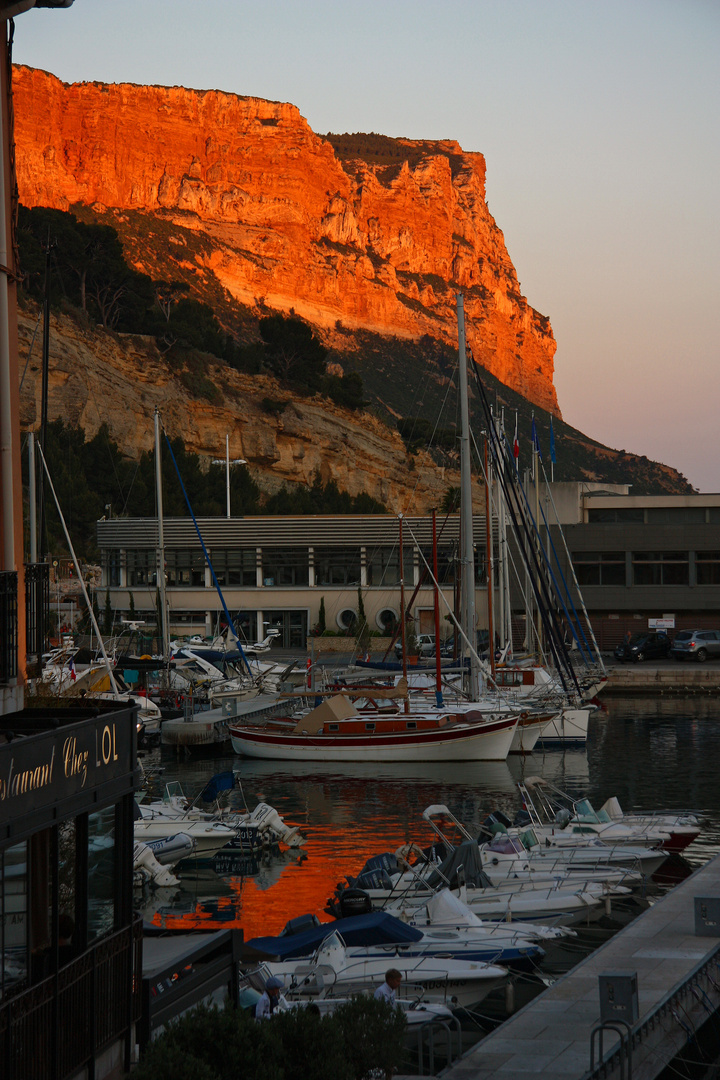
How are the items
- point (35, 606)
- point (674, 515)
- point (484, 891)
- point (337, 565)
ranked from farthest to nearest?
point (337, 565) < point (674, 515) < point (484, 891) < point (35, 606)

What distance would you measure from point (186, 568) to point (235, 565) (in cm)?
314

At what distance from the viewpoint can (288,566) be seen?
70.5 meters

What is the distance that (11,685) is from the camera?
9.42m

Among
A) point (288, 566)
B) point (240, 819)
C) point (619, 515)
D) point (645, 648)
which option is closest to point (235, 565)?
point (288, 566)

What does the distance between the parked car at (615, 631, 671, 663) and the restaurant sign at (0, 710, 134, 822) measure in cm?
5094

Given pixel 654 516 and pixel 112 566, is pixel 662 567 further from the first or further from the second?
pixel 112 566

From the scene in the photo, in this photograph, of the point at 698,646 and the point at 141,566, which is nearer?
the point at 698,646

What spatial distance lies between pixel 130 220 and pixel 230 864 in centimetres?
17602

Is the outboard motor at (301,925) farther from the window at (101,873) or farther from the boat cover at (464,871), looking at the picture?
the window at (101,873)

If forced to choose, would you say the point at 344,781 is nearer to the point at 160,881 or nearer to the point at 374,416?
the point at 160,881

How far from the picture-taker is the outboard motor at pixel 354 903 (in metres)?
17.8

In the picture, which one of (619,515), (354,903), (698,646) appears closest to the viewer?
(354,903)

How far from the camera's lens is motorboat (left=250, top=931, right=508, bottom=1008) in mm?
14258

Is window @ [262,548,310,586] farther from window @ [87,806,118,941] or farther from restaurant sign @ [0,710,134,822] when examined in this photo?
Result: window @ [87,806,118,941]
